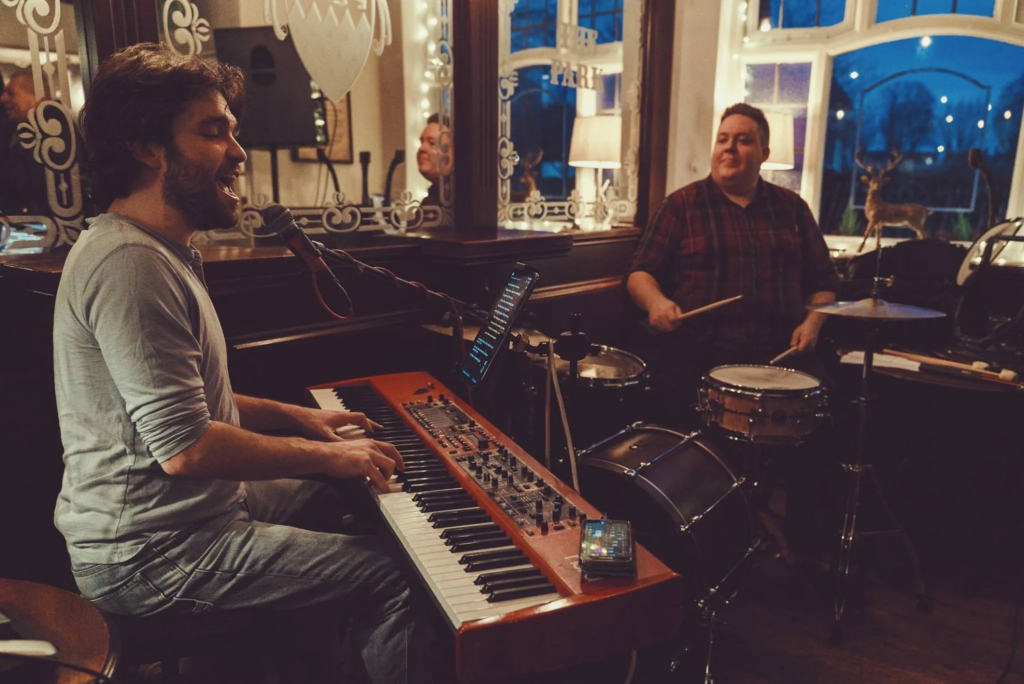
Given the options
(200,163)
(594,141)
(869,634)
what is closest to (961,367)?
(869,634)

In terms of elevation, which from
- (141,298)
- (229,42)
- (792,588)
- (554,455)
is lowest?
(792,588)

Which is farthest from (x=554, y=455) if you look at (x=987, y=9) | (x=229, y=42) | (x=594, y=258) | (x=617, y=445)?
(x=987, y=9)

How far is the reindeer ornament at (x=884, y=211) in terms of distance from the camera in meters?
4.32

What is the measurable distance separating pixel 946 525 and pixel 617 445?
1960mm

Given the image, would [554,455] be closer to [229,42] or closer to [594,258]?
[594,258]

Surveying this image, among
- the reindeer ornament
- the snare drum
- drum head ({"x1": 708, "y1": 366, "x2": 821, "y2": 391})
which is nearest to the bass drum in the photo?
the snare drum

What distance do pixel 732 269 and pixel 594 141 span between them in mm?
1010

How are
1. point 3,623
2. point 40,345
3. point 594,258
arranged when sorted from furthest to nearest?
1. point 594,258
2. point 40,345
3. point 3,623

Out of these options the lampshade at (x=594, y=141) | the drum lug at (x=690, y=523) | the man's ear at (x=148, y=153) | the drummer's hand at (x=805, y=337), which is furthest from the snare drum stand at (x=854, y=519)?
the man's ear at (x=148, y=153)

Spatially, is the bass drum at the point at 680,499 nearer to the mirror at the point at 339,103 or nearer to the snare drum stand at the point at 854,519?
the snare drum stand at the point at 854,519

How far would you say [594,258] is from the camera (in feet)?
12.9

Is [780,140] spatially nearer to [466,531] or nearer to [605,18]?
[605,18]

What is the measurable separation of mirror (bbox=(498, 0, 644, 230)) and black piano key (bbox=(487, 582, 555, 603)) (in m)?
2.35

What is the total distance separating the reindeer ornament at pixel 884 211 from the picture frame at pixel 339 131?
10.1 feet
